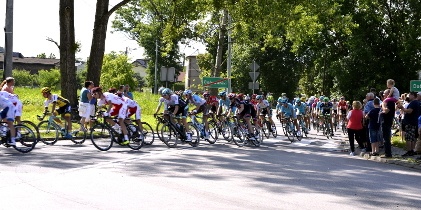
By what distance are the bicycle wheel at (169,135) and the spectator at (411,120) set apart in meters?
5.96

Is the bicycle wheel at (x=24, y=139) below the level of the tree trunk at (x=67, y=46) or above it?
below

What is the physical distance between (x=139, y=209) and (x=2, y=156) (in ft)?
21.7

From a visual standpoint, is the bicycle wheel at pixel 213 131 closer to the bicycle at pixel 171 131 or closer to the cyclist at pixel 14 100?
the bicycle at pixel 171 131

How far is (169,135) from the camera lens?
56.7 ft

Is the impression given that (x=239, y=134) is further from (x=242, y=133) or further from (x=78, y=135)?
(x=78, y=135)

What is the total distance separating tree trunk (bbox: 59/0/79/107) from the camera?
23172 mm

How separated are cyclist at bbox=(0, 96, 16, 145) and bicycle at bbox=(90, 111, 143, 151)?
1.97 m

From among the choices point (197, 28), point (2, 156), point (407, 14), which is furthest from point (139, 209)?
point (407, 14)

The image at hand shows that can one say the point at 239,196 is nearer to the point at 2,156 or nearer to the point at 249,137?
the point at 2,156

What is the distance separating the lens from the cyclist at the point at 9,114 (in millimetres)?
13992

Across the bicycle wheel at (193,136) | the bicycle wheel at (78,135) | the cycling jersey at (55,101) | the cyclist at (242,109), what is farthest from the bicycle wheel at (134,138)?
the cyclist at (242,109)

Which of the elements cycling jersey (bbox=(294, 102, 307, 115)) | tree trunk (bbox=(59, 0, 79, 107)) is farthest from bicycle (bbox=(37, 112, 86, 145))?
cycling jersey (bbox=(294, 102, 307, 115))

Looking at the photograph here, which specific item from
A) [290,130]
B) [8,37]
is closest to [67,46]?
[8,37]

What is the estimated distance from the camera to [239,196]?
8781 millimetres
